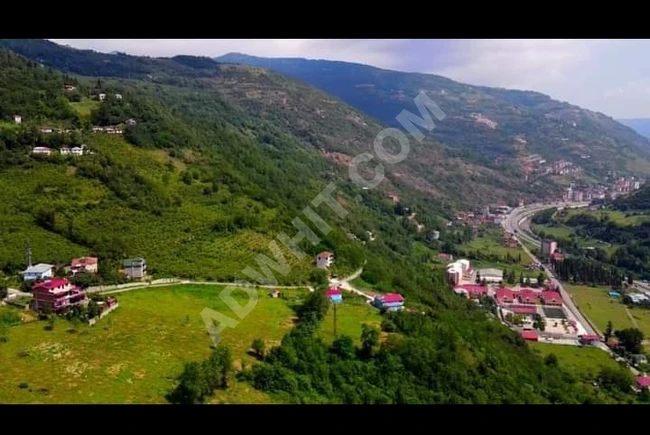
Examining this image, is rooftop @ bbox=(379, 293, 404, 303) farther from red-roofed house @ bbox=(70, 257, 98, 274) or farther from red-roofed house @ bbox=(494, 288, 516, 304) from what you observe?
red-roofed house @ bbox=(494, 288, 516, 304)

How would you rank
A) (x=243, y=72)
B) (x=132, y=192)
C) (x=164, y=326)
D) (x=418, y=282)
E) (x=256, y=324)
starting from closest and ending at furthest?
(x=164, y=326)
(x=256, y=324)
(x=132, y=192)
(x=418, y=282)
(x=243, y=72)

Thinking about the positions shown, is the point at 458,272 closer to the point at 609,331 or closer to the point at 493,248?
the point at 609,331

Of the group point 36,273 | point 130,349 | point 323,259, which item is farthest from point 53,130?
point 130,349


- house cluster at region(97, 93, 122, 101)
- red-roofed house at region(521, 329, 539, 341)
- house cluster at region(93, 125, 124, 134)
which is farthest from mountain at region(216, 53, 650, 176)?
house cluster at region(93, 125, 124, 134)

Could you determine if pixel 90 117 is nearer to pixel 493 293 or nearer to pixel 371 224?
pixel 371 224

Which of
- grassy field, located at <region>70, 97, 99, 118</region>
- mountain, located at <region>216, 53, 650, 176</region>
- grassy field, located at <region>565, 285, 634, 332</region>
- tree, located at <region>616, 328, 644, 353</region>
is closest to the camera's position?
tree, located at <region>616, 328, 644, 353</region>

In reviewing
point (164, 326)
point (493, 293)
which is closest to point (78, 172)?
point (164, 326)

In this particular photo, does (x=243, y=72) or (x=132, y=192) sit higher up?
(x=243, y=72)
